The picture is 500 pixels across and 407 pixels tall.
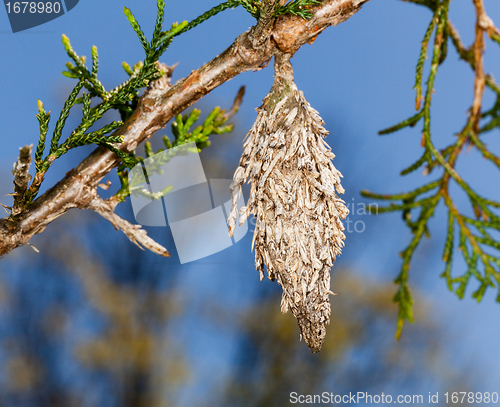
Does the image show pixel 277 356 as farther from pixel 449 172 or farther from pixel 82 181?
pixel 449 172

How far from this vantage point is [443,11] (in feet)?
2.88

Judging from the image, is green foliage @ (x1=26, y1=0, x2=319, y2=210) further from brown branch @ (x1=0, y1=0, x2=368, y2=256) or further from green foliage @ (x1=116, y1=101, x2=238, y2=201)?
green foliage @ (x1=116, y1=101, x2=238, y2=201)

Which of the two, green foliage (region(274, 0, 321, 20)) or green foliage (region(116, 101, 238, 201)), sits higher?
green foliage (region(274, 0, 321, 20))

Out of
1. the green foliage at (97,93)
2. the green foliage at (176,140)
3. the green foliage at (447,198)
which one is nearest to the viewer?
the green foliage at (447,198)

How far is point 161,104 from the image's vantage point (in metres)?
1.36

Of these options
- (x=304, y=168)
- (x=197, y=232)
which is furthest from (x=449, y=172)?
(x=197, y=232)

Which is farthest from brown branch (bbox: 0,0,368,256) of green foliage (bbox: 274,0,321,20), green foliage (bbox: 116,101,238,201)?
green foliage (bbox: 116,101,238,201)

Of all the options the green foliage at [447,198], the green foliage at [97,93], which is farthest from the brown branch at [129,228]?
the green foliage at [447,198]

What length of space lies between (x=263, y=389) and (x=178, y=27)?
16.1ft

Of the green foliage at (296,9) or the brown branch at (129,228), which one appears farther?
the brown branch at (129,228)

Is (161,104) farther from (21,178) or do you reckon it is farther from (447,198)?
(447,198)

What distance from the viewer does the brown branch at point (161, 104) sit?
1.13m

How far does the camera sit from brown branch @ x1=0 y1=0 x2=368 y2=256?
113cm

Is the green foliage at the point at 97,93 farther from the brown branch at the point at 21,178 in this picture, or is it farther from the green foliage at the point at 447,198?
the green foliage at the point at 447,198
